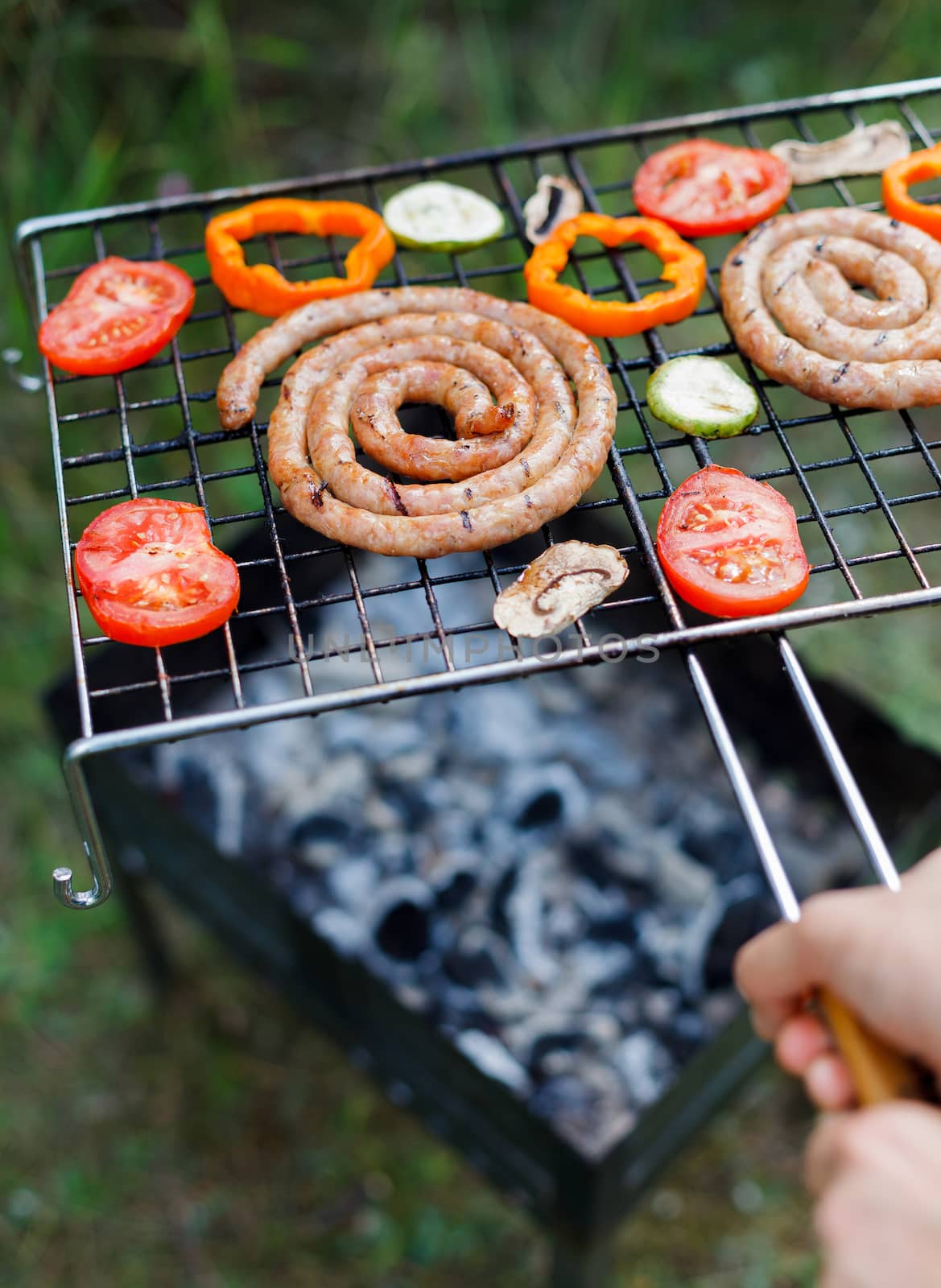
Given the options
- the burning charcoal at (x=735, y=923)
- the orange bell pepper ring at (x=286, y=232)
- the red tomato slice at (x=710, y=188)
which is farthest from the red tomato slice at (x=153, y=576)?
the burning charcoal at (x=735, y=923)

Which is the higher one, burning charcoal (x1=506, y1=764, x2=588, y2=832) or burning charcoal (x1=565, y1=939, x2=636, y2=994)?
burning charcoal (x1=506, y1=764, x2=588, y2=832)

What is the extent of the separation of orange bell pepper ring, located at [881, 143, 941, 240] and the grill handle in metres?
2.18

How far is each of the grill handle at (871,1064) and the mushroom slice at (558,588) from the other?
3.03 feet

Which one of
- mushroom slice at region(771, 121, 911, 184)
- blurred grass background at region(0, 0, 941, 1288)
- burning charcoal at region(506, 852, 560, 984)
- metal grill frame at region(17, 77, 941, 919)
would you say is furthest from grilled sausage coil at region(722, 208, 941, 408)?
blurred grass background at region(0, 0, 941, 1288)

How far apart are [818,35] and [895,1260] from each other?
24.1 feet

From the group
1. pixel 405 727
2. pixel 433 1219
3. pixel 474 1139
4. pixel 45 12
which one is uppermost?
pixel 45 12

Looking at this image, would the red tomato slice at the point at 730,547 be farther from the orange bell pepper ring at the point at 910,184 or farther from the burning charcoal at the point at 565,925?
the burning charcoal at the point at 565,925

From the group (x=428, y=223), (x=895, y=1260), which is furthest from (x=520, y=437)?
(x=895, y=1260)

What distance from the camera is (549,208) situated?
307 centimetres

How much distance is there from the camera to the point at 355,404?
2604 mm

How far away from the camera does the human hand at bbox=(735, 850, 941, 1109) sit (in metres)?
1.63

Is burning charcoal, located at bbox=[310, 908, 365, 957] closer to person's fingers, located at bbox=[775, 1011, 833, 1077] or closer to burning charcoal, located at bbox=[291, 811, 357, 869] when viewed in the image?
burning charcoal, located at bbox=[291, 811, 357, 869]

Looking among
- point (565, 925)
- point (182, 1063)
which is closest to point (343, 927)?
point (565, 925)

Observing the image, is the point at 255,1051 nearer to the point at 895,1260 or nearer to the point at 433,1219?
the point at 433,1219
